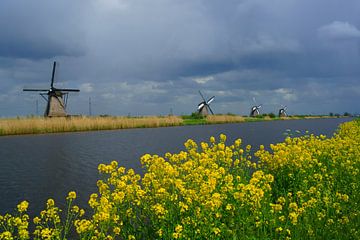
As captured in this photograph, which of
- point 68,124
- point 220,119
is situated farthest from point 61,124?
point 220,119

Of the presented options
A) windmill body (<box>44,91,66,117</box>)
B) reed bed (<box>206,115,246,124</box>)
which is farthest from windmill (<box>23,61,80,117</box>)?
reed bed (<box>206,115,246,124</box>)

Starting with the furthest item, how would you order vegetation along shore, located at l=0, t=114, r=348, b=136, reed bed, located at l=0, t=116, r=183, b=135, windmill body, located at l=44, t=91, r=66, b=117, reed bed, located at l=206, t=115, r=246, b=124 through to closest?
1. reed bed, located at l=206, t=115, r=246, b=124
2. windmill body, located at l=44, t=91, r=66, b=117
3. vegetation along shore, located at l=0, t=114, r=348, b=136
4. reed bed, located at l=0, t=116, r=183, b=135

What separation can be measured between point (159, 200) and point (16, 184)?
10648mm

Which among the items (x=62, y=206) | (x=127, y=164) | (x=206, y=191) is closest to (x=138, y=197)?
(x=206, y=191)

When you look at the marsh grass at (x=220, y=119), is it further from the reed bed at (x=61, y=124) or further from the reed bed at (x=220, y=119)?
the reed bed at (x=61, y=124)

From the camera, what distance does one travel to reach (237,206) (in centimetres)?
519

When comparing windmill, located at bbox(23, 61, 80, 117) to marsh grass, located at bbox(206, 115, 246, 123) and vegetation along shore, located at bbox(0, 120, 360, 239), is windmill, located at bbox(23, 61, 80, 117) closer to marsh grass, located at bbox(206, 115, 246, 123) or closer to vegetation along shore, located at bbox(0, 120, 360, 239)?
marsh grass, located at bbox(206, 115, 246, 123)

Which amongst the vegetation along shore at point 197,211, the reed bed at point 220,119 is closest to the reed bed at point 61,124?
the reed bed at point 220,119

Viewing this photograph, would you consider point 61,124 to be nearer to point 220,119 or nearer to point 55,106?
point 55,106

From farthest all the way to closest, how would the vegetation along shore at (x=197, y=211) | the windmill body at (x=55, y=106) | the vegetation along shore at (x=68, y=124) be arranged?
the windmill body at (x=55, y=106) < the vegetation along shore at (x=68, y=124) < the vegetation along shore at (x=197, y=211)

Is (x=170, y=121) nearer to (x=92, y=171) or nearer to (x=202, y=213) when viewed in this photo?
(x=92, y=171)

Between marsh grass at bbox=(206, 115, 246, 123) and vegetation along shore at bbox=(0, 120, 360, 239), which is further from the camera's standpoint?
marsh grass at bbox=(206, 115, 246, 123)

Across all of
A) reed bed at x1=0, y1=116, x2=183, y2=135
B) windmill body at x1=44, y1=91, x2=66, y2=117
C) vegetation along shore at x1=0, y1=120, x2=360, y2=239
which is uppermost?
windmill body at x1=44, y1=91, x2=66, y2=117

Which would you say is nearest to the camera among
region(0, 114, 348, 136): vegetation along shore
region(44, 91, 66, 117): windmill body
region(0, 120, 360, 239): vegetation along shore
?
region(0, 120, 360, 239): vegetation along shore
